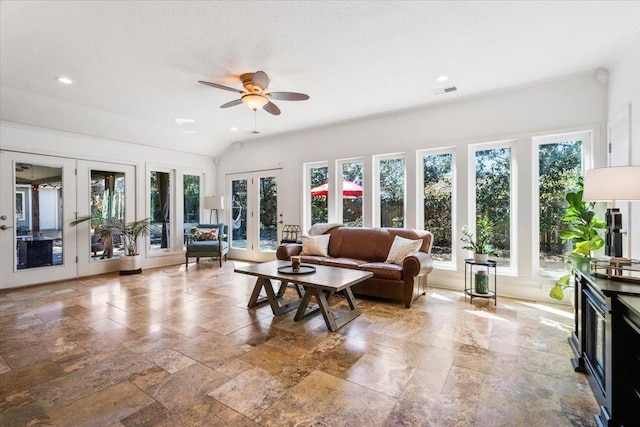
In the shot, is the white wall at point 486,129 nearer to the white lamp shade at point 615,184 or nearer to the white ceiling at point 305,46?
the white ceiling at point 305,46

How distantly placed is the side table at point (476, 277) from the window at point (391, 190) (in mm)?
1243

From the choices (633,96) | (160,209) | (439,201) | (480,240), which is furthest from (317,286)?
(160,209)

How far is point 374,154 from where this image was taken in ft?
17.1

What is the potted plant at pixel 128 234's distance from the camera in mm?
5580

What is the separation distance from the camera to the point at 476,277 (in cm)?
392

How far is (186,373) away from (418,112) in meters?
4.53

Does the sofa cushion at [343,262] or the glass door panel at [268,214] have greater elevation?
the glass door panel at [268,214]

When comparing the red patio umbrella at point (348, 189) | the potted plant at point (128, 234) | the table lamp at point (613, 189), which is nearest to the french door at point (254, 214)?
the red patio umbrella at point (348, 189)

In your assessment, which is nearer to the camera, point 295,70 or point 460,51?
point 460,51

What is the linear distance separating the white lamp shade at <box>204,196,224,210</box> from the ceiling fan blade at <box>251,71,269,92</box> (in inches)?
161

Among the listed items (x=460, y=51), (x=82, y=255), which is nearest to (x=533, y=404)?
(x=460, y=51)

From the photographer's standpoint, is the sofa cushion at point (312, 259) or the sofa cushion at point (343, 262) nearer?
the sofa cushion at point (343, 262)

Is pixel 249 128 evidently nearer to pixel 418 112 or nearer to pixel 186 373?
pixel 418 112

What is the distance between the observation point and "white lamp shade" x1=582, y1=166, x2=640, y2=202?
A: 6.50 feet
